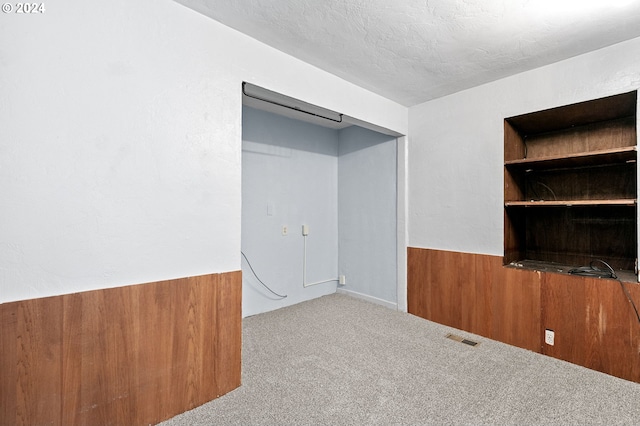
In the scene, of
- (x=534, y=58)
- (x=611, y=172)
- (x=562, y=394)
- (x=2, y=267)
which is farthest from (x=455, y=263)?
(x=2, y=267)

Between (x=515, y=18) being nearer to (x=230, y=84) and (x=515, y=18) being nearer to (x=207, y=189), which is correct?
(x=230, y=84)

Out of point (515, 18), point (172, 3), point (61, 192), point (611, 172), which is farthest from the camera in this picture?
point (611, 172)

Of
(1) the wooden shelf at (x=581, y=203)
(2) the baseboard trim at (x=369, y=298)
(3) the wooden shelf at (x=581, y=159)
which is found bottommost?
(2) the baseboard trim at (x=369, y=298)

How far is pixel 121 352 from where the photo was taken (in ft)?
4.92

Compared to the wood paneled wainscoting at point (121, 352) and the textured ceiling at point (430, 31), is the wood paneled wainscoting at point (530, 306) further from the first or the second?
the wood paneled wainscoting at point (121, 352)

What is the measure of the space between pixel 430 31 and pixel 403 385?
2.27 m

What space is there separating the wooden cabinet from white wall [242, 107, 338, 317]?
2.08 meters

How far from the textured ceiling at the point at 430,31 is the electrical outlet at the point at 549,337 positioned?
209cm

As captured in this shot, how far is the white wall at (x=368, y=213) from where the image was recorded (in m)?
3.55

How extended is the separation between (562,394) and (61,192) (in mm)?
2980

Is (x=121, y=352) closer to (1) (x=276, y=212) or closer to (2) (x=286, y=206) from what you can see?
(1) (x=276, y=212)

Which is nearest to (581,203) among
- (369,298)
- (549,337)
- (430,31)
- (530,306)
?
(530,306)

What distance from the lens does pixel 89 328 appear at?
1.42m

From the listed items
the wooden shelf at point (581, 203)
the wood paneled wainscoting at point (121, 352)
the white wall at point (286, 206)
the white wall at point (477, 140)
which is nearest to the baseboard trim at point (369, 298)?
the white wall at point (286, 206)
